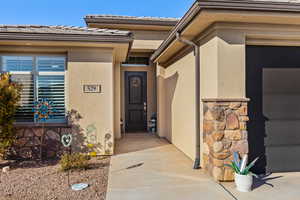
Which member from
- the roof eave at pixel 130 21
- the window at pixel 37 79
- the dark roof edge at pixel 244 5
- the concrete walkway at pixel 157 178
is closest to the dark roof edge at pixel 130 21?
the roof eave at pixel 130 21

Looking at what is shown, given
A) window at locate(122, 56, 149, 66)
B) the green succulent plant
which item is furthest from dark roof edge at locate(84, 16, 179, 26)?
the green succulent plant

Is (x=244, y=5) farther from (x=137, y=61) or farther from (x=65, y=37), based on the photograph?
(x=137, y=61)

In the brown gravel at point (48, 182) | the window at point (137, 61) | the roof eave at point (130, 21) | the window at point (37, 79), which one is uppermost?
the roof eave at point (130, 21)

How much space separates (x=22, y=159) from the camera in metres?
4.93

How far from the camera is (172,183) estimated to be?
3578 millimetres

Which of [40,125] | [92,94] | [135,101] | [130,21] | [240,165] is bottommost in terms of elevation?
[240,165]

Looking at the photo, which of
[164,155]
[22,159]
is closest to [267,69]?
[164,155]

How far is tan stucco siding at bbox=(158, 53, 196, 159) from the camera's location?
4.84 meters

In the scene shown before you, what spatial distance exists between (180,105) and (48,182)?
3.46m

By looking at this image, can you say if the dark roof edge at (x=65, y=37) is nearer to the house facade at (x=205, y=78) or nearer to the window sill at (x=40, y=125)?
the house facade at (x=205, y=78)

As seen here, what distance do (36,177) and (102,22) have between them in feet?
17.8

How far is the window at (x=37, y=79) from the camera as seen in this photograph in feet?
16.9

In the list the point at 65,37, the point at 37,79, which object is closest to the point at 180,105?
the point at 65,37

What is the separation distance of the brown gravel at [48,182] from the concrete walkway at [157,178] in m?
0.21
